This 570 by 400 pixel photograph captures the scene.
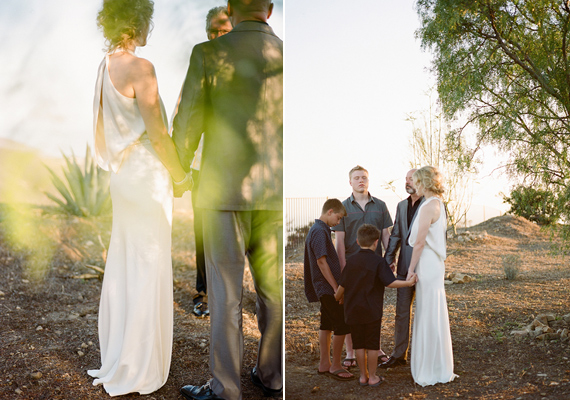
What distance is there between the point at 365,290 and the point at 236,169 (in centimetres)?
102

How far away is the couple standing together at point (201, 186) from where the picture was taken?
212 cm

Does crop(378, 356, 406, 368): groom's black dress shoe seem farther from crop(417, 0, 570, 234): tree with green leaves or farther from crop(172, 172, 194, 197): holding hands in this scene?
crop(417, 0, 570, 234): tree with green leaves

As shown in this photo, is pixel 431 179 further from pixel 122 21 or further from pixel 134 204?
pixel 122 21

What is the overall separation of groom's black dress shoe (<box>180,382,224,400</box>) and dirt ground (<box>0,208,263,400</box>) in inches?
4.6

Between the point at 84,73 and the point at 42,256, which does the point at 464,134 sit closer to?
the point at 84,73

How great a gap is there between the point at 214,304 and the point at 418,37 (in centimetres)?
378

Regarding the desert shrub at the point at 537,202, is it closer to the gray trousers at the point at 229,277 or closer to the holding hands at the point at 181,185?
the gray trousers at the point at 229,277

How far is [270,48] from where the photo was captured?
2230mm

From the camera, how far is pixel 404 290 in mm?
3039

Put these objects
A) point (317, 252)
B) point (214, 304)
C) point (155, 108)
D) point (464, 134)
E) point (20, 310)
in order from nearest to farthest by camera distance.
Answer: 1. point (214, 304)
2. point (155, 108)
3. point (317, 252)
4. point (20, 310)
5. point (464, 134)

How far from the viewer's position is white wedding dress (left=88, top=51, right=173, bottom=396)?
2.32 meters

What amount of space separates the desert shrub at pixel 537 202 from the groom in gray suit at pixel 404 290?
1.75 meters

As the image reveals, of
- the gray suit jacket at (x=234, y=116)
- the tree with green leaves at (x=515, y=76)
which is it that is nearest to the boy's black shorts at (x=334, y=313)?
the gray suit jacket at (x=234, y=116)

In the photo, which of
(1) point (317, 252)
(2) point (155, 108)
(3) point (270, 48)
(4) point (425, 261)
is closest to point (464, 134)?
(4) point (425, 261)
